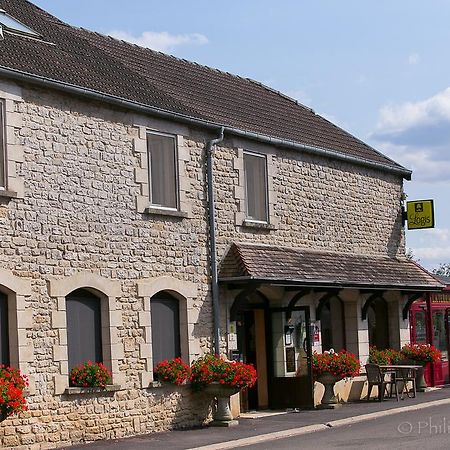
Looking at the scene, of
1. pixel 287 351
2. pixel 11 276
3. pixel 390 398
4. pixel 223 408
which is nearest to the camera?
pixel 11 276

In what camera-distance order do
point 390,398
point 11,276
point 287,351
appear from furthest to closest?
point 390,398 < point 287,351 < point 11,276

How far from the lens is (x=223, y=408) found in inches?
773

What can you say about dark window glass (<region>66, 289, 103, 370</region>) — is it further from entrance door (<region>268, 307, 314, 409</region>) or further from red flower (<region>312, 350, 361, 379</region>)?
red flower (<region>312, 350, 361, 379</region>)

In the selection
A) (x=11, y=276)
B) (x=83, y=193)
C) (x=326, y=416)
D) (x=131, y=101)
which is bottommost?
(x=326, y=416)

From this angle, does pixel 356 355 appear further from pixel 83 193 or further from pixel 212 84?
pixel 83 193

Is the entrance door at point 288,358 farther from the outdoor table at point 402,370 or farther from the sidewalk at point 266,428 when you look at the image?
the outdoor table at point 402,370

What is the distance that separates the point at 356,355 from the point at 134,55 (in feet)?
27.4

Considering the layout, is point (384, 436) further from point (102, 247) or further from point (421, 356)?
point (421, 356)

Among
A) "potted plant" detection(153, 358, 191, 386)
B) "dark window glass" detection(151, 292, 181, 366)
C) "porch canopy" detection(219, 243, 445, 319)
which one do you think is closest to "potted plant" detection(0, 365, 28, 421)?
"potted plant" detection(153, 358, 191, 386)

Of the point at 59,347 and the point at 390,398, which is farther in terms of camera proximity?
the point at 390,398

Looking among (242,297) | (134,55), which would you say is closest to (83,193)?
(242,297)

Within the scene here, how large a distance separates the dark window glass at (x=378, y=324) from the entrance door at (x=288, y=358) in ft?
13.5

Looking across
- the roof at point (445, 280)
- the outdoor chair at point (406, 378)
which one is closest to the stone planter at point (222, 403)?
the outdoor chair at point (406, 378)

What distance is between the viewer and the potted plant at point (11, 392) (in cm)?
1463
